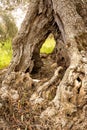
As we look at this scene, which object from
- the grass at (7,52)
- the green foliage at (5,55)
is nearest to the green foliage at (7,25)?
the grass at (7,52)

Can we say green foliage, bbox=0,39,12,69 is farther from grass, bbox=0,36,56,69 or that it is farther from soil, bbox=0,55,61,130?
soil, bbox=0,55,61,130

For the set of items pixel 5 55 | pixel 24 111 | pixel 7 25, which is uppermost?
pixel 7 25

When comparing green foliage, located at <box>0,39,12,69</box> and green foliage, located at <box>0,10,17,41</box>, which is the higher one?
green foliage, located at <box>0,10,17,41</box>

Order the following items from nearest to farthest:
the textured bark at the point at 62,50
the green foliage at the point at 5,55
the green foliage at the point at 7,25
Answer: the textured bark at the point at 62,50 < the green foliage at the point at 5,55 < the green foliage at the point at 7,25

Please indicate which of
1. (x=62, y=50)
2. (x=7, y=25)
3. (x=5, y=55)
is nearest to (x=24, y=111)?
(x=62, y=50)

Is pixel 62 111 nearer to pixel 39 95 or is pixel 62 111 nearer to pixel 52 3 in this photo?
pixel 39 95

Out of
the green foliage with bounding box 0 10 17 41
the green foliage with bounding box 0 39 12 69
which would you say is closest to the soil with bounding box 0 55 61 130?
the green foliage with bounding box 0 39 12 69

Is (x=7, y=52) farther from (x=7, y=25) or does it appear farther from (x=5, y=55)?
(x=7, y=25)

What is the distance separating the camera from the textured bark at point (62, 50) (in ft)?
10.7

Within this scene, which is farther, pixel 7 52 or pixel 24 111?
pixel 7 52

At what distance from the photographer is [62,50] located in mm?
4906

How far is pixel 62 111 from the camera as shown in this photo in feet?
10.8

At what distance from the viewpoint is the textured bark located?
3.27 m

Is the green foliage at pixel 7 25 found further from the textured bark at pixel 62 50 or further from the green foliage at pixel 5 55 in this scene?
the textured bark at pixel 62 50
